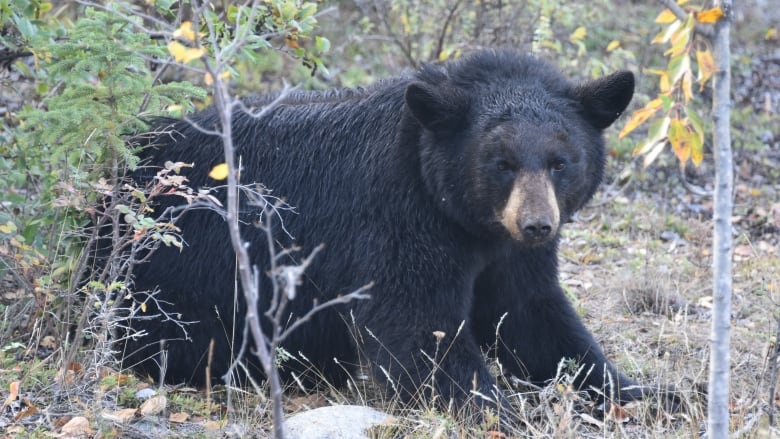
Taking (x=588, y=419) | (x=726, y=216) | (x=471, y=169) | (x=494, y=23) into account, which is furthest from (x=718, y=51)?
(x=494, y=23)

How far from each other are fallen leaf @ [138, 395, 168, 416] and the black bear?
0.56m

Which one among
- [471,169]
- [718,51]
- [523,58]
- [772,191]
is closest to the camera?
[718,51]

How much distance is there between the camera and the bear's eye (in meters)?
4.38

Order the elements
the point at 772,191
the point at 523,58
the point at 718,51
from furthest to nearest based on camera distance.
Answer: the point at 772,191
the point at 523,58
the point at 718,51

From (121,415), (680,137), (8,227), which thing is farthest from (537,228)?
(8,227)

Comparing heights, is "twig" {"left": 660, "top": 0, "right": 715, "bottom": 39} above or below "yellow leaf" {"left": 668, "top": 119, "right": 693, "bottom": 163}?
above

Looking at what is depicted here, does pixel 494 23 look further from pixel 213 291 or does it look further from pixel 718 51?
pixel 718 51

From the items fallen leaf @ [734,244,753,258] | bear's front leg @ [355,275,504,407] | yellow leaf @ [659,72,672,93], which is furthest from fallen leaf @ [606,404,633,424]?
fallen leaf @ [734,244,753,258]

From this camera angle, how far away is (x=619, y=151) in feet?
29.7

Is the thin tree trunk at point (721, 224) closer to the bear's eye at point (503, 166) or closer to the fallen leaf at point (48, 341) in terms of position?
the bear's eye at point (503, 166)

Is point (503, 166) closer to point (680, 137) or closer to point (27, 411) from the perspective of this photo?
point (680, 137)

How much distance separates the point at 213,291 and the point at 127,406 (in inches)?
30.8

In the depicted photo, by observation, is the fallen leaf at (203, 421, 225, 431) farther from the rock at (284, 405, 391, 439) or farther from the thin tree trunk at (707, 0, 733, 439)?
the thin tree trunk at (707, 0, 733, 439)

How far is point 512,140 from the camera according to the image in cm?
437
